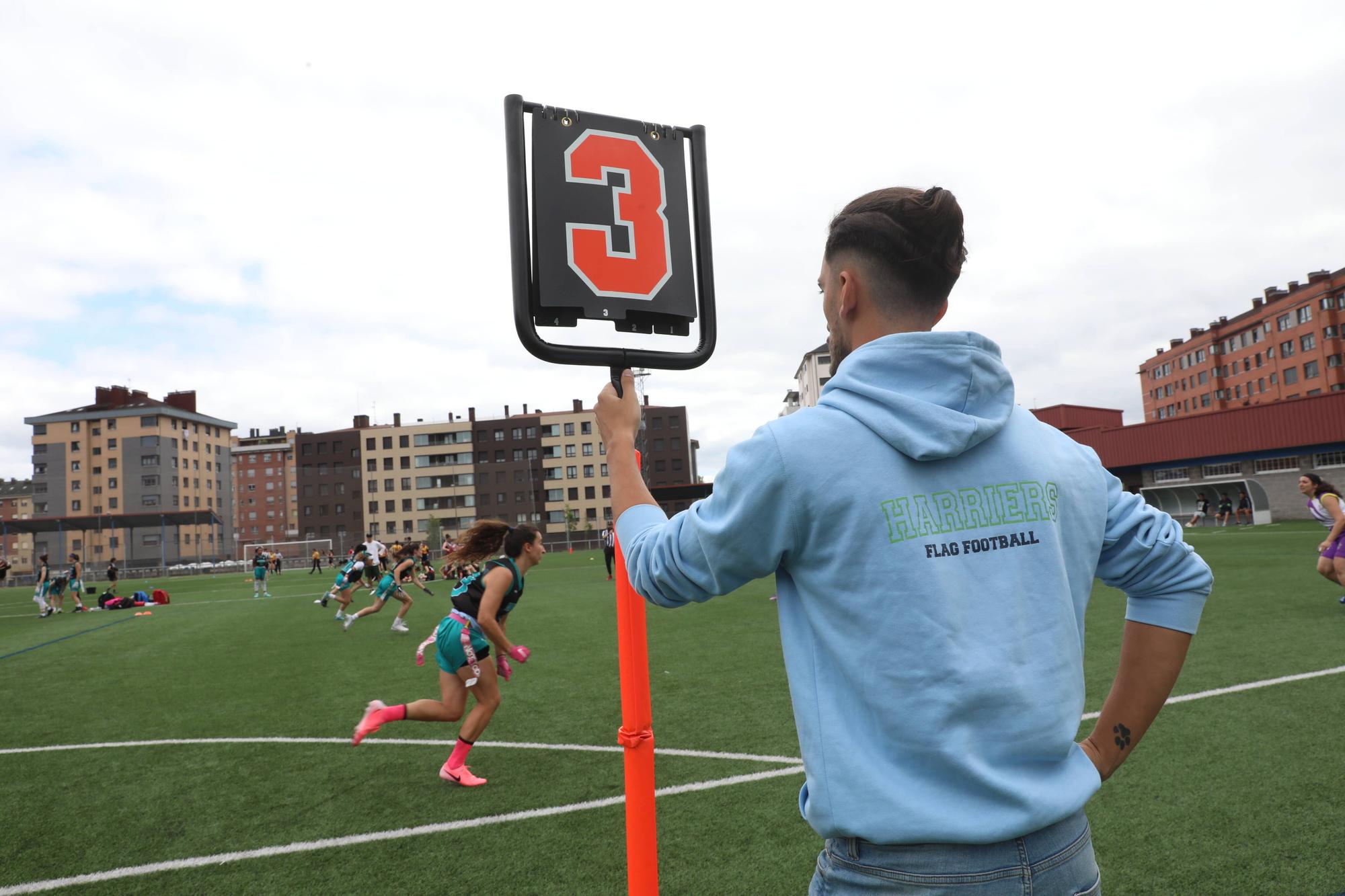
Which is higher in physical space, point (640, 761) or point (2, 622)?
point (640, 761)

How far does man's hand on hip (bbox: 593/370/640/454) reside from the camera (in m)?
1.86


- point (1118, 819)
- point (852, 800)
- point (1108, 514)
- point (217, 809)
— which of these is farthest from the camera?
point (217, 809)

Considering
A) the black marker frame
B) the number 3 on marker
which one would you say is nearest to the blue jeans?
the black marker frame

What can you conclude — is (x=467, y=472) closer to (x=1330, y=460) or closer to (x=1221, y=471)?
(x=1221, y=471)

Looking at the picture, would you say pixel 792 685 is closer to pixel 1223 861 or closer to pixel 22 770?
pixel 1223 861

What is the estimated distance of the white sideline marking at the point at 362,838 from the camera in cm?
473

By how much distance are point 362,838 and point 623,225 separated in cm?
469

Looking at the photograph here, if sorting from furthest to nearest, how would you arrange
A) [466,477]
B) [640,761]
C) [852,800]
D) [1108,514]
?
1. [466,477]
2. [640,761]
3. [1108,514]
4. [852,800]

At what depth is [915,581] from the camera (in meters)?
1.35

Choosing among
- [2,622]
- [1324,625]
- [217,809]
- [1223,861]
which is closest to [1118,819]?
[1223,861]

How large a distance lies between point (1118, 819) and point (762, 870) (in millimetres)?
2141

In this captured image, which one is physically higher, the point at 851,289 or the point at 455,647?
the point at 851,289

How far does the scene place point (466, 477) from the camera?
4321 inches

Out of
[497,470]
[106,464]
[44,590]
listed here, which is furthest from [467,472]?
[44,590]
